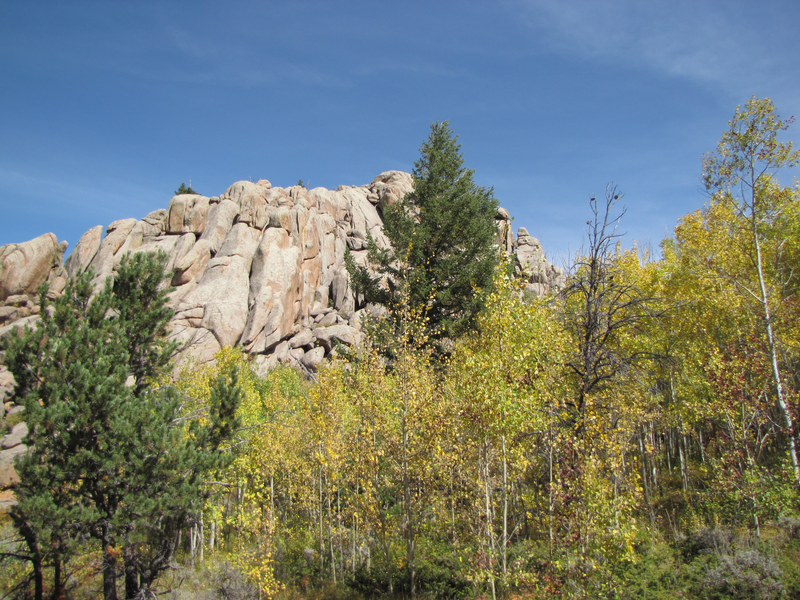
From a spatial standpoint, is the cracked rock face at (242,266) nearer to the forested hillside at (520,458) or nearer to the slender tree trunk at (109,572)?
the forested hillside at (520,458)

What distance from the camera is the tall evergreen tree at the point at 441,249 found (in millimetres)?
21578

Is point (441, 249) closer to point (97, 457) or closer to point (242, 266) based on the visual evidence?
point (97, 457)


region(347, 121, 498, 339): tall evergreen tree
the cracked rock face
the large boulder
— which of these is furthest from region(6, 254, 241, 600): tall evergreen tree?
the large boulder

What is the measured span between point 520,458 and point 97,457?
31.5 ft

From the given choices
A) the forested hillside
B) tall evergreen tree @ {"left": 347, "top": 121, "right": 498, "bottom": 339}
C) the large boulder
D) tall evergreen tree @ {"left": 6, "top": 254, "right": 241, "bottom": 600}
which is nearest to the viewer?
the forested hillside

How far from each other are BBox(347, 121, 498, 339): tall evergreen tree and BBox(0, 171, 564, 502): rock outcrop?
21.0 metres

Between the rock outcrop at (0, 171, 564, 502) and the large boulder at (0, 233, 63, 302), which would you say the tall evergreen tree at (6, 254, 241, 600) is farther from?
the large boulder at (0, 233, 63, 302)

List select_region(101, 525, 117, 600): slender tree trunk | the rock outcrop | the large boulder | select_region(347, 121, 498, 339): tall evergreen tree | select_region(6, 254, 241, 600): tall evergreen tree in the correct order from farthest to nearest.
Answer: the rock outcrop, the large boulder, select_region(347, 121, 498, 339): tall evergreen tree, select_region(101, 525, 117, 600): slender tree trunk, select_region(6, 254, 241, 600): tall evergreen tree

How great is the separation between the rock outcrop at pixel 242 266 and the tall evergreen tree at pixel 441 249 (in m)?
21.0

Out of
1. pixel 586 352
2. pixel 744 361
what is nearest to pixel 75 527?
pixel 586 352

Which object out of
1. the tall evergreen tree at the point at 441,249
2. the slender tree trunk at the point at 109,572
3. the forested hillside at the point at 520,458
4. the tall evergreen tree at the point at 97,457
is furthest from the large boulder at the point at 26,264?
the slender tree trunk at the point at 109,572

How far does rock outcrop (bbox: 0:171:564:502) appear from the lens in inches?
1886

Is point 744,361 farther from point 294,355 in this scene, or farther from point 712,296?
point 294,355

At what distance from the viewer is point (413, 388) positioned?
10.4 meters
